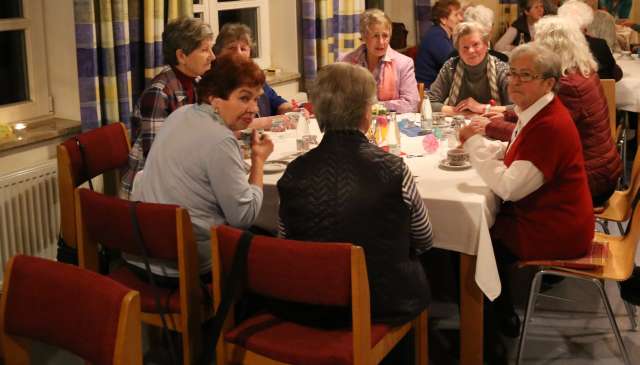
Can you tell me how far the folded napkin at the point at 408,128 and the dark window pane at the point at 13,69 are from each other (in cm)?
174

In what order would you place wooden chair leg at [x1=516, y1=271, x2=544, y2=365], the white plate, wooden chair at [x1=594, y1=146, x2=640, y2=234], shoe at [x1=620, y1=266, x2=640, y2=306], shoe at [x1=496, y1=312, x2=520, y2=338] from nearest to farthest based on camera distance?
wooden chair leg at [x1=516, y1=271, x2=544, y2=365] < shoe at [x1=620, y1=266, x2=640, y2=306] < the white plate < shoe at [x1=496, y1=312, x2=520, y2=338] < wooden chair at [x1=594, y1=146, x2=640, y2=234]

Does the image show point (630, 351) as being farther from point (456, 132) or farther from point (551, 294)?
point (456, 132)

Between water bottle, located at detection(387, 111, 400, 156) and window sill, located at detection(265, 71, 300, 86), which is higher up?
window sill, located at detection(265, 71, 300, 86)

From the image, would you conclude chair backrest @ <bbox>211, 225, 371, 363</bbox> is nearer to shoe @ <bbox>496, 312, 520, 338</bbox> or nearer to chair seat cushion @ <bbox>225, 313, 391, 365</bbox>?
chair seat cushion @ <bbox>225, 313, 391, 365</bbox>

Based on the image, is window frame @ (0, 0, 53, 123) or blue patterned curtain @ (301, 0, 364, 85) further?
blue patterned curtain @ (301, 0, 364, 85)

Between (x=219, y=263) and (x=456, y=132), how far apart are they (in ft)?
4.98

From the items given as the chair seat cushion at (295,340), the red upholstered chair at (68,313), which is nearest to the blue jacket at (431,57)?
the chair seat cushion at (295,340)

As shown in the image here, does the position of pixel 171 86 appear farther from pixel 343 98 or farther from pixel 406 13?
pixel 406 13

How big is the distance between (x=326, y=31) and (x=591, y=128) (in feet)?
7.50

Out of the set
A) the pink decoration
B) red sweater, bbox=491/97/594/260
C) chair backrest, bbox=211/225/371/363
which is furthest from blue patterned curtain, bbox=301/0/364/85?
chair backrest, bbox=211/225/371/363

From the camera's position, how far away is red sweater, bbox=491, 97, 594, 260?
272 centimetres

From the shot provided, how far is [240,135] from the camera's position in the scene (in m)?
3.59

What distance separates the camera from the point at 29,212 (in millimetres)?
3578

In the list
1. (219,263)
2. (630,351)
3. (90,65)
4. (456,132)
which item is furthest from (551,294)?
(90,65)
